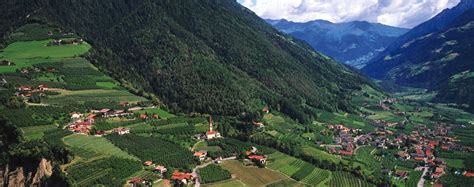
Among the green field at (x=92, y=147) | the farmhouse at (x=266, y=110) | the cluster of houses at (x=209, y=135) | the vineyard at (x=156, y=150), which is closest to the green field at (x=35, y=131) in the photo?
the green field at (x=92, y=147)

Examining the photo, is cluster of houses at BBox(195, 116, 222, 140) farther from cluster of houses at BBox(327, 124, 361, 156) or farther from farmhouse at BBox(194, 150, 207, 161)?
cluster of houses at BBox(327, 124, 361, 156)

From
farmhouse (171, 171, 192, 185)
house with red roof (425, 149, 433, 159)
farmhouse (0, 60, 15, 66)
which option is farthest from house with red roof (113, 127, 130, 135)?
house with red roof (425, 149, 433, 159)

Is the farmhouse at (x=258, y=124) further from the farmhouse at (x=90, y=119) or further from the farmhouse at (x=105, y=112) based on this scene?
the farmhouse at (x=90, y=119)

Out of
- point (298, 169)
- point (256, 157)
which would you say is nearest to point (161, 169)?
point (256, 157)

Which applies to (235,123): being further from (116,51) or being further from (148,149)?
(116,51)

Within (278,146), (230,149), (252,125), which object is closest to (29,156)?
(230,149)
